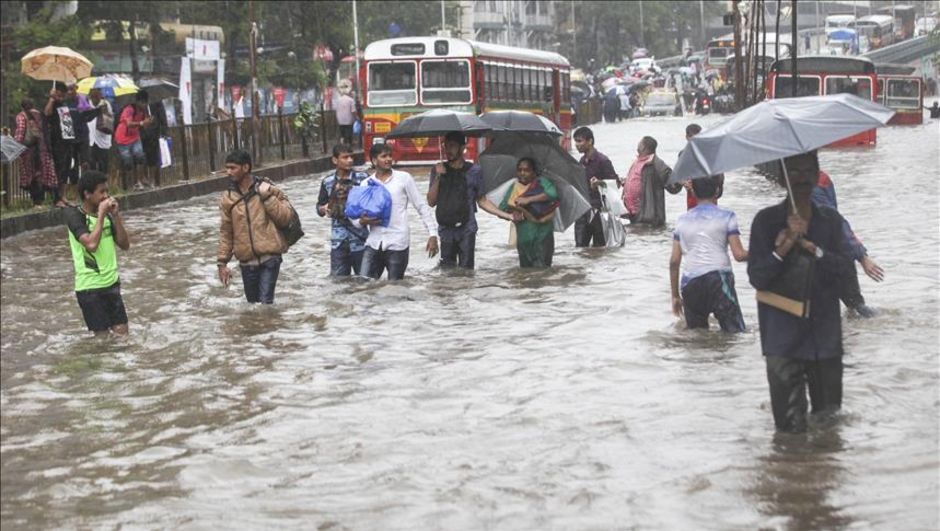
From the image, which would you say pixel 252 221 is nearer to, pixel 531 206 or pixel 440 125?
pixel 440 125

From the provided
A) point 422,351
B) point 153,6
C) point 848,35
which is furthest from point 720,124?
point 848,35

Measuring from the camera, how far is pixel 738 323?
11.8m

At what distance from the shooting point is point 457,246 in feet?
54.0

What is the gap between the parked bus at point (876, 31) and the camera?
350ft

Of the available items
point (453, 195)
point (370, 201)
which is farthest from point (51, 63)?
point (370, 201)

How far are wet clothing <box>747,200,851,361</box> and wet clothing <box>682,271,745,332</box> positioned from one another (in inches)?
109

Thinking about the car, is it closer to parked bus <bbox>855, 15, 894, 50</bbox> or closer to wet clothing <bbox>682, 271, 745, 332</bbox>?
parked bus <bbox>855, 15, 894, 50</bbox>

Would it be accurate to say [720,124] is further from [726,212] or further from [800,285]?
[726,212]

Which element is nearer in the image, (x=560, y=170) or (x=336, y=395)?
(x=336, y=395)

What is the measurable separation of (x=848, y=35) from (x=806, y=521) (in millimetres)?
96920

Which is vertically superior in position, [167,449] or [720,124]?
[720,124]

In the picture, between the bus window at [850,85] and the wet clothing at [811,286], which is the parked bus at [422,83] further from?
the wet clothing at [811,286]

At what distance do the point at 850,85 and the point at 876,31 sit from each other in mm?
63845

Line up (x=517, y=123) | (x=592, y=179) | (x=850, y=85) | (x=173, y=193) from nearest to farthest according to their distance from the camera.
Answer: (x=517, y=123), (x=592, y=179), (x=173, y=193), (x=850, y=85)
